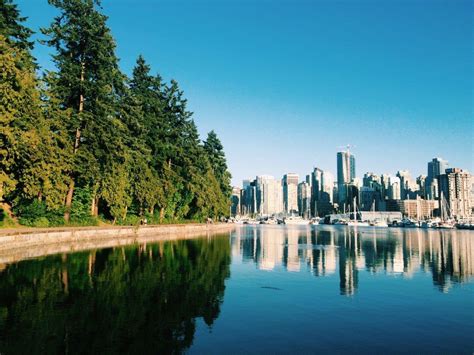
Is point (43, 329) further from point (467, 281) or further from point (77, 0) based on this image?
point (77, 0)

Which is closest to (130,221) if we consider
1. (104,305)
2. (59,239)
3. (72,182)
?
(72,182)

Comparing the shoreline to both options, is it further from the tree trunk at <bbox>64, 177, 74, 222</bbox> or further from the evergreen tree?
the evergreen tree

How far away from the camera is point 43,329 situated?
10.6 m

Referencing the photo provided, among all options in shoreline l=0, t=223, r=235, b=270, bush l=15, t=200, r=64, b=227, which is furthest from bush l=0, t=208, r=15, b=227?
shoreline l=0, t=223, r=235, b=270

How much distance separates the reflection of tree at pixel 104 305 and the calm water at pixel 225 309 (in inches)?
1.4

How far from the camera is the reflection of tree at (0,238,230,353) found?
991 centimetres

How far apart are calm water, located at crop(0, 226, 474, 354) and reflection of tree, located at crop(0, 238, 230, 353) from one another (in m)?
0.04

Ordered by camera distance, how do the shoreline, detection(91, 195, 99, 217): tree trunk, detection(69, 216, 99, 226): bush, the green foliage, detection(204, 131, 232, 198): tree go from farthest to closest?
detection(204, 131, 232, 198): tree
detection(91, 195, 99, 217): tree trunk
detection(69, 216, 99, 226): bush
the green foliage
the shoreline

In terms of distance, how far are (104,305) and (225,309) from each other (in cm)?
451

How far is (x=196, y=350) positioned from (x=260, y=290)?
331 inches

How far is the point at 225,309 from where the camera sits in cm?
1391

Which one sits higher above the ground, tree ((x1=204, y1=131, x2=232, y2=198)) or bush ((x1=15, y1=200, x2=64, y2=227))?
tree ((x1=204, y1=131, x2=232, y2=198))

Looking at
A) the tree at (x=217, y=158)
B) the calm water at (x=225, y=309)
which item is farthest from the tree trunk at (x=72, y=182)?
the tree at (x=217, y=158)

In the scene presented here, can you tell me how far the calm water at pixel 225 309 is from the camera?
10148 millimetres
